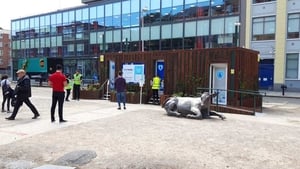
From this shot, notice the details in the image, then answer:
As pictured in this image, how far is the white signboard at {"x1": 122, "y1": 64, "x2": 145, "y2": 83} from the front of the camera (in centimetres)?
1962

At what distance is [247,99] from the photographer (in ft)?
59.4

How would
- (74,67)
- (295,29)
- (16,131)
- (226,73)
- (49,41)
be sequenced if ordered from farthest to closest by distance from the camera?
(49,41)
(74,67)
(295,29)
(226,73)
(16,131)

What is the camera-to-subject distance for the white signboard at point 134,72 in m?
19.6

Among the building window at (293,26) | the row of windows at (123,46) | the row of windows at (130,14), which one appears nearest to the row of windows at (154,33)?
the row of windows at (123,46)

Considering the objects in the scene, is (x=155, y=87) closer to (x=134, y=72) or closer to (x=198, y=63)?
(x=134, y=72)

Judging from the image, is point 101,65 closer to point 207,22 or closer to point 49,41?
point 207,22

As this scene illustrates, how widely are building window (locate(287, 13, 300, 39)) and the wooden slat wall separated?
56.4 feet

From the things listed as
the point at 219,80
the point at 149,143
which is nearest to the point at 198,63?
the point at 219,80

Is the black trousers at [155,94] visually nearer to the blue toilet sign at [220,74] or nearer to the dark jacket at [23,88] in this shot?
the blue toilet sign at [220,74]

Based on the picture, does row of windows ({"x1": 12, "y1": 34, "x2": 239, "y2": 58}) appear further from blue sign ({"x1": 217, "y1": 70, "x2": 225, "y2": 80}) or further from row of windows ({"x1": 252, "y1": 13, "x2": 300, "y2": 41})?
blue sign ({"x1": 217, "y1": 70, "x2": 225, "y2": 80})

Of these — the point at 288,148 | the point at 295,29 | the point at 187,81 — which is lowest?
the point at 288,148

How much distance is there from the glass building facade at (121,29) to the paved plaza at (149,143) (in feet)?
89.7

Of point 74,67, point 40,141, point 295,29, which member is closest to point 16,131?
point 40,141

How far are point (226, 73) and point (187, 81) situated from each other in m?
2.04
